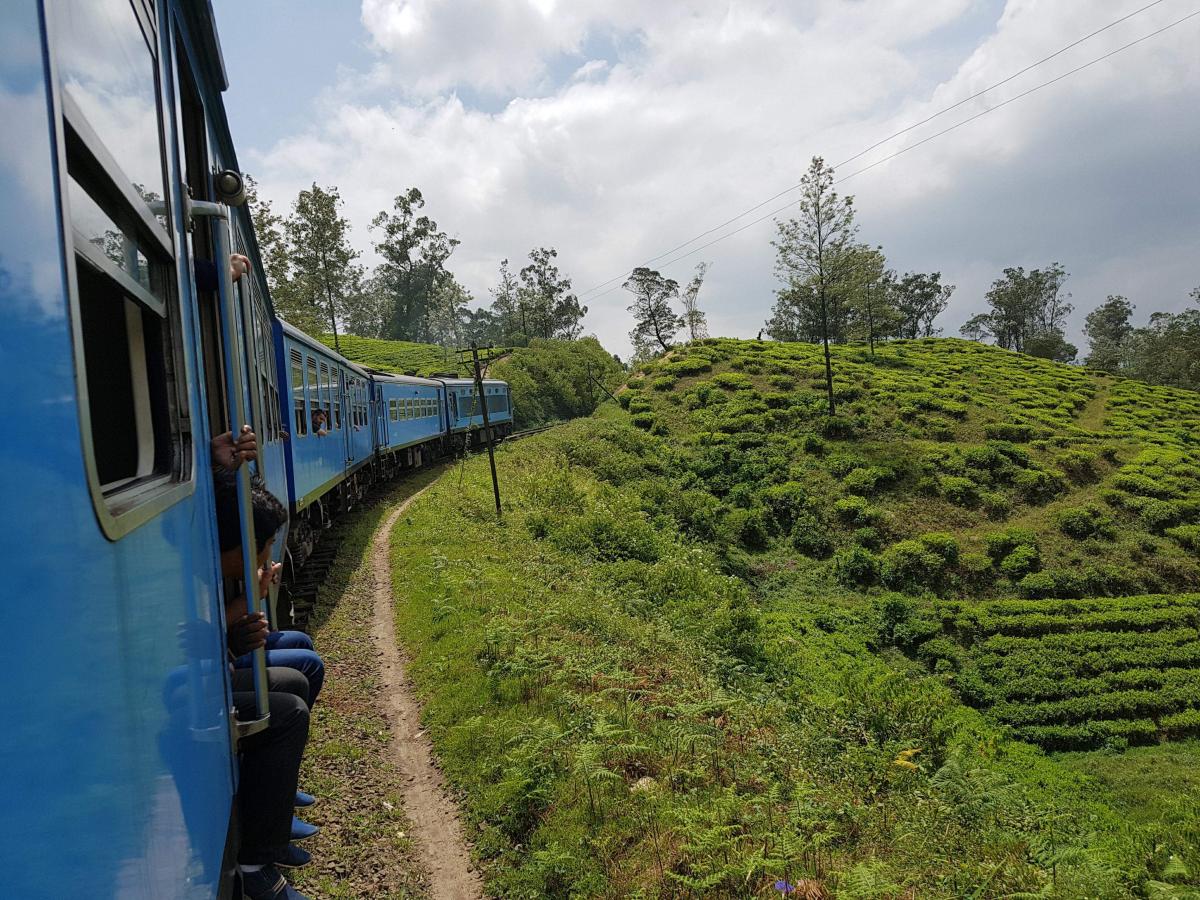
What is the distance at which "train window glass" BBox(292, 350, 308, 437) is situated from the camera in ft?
30.6

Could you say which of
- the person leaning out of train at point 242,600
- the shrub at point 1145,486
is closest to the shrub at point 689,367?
the shrub at point 1145,486

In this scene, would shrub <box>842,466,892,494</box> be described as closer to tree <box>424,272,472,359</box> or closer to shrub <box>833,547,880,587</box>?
shrub <box>833,547,880,587</box>

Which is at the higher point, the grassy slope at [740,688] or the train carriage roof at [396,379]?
the train carriage roof at [396,379]

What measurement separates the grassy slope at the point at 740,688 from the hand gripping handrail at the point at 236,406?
9.54 feet

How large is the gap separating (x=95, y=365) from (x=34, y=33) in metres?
0.84

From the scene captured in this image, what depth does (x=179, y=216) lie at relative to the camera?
2314 mm

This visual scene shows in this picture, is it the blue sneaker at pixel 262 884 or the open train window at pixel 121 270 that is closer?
the open train window at pixel 121 270

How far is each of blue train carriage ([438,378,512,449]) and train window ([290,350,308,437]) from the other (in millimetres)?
15642

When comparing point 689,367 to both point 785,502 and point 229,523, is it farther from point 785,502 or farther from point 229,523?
point 229,523

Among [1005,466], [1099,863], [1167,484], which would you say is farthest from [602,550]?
[1167,484]

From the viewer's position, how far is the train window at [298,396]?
932cm

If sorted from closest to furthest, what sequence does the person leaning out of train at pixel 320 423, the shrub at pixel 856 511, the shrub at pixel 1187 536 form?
the person leaning out of train at pixel 320 423, the shrub at pixel 1187 536, the shrub at pixel 856 511

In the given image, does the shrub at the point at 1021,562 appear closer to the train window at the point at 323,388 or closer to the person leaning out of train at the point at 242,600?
the train window at the point at 323,388

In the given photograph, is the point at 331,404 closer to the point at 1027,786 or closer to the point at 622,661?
the point at 622,661
